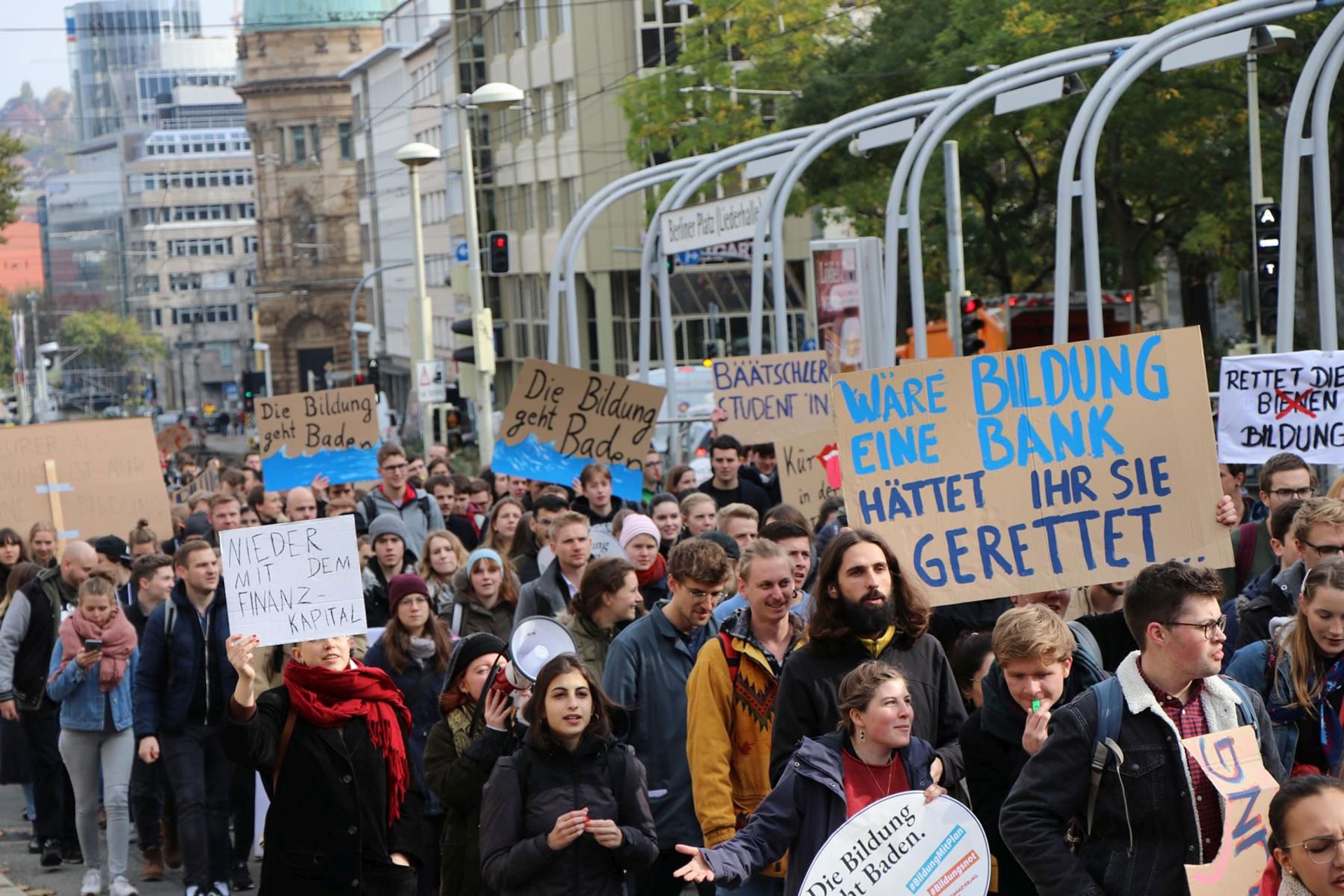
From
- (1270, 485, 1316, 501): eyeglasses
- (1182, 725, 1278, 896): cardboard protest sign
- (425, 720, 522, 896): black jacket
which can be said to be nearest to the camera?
(1182, 725, 1278, 896): cardboard protest sign

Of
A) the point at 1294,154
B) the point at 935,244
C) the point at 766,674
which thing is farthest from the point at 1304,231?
the point at 766,674

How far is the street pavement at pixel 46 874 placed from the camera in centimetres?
1108

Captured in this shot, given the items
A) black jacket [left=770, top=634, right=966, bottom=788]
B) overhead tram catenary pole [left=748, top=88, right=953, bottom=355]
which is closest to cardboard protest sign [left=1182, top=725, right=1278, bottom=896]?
black jacket [left=770, top=634, right=966, bottom=788]

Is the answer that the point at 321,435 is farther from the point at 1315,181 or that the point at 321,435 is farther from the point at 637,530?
the point at 637,530

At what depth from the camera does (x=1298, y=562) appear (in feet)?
23.0

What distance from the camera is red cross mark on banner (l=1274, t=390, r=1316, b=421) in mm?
10461

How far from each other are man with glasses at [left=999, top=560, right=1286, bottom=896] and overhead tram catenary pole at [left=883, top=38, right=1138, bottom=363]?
1247 cm

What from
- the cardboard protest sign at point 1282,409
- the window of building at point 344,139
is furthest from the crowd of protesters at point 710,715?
the window of building at point 344,139

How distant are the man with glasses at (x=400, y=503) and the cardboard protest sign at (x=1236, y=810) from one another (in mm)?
10344

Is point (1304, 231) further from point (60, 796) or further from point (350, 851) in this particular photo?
point (350, 851)

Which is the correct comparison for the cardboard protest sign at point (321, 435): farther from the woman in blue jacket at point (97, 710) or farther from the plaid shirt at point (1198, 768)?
the plaid shirt at point (1198, 768)

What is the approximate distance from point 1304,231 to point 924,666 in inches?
905

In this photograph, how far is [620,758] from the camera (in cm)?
690

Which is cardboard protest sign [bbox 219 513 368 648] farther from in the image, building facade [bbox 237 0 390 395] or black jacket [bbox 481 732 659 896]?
building facade [bbox 237 0 390 395]
